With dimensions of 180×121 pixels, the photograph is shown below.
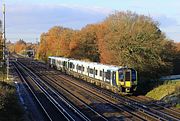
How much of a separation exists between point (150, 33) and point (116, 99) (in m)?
15.4

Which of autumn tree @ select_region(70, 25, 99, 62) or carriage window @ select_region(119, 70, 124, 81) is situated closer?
carriage window @ select_region(119, 70, 124, 81)

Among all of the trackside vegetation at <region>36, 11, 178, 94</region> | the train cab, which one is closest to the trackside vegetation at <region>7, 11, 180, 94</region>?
the trackside vegetation at <region>36, 11, 178, 94</region>

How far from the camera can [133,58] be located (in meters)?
46.7

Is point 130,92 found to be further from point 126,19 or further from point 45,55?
point 45,55

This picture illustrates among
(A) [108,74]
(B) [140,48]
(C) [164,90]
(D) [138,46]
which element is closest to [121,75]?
(C) [164,90]

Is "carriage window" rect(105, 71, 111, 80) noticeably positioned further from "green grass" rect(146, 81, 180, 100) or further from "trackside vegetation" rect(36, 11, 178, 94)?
"green grass" rect(146, 81, 180, 100)

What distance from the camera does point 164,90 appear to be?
36625 mm

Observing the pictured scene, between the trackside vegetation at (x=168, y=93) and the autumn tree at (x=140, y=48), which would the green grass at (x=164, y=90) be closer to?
the trackside vegetation at (x=168, y=93)

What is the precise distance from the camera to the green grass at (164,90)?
3556 cm

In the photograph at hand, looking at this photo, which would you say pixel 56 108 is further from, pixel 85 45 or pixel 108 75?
pixel 85 45

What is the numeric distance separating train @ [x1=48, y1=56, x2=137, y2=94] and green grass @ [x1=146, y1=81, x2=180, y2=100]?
1.87 meters

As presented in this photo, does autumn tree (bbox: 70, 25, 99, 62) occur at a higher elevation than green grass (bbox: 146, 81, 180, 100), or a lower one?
higher

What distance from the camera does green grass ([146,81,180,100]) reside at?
35.6 meters

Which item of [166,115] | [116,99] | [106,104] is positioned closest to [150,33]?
[116,99]
